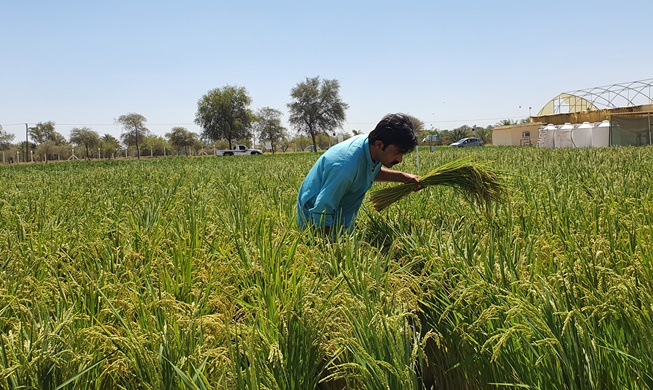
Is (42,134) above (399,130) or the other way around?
above

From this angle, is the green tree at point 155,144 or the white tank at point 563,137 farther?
the green tree at point 155,144

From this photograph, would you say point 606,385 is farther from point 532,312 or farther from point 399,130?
point 399,130

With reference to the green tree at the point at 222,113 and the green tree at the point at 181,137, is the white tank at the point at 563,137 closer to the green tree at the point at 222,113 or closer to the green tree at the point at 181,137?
the green tree at the point at 222,113

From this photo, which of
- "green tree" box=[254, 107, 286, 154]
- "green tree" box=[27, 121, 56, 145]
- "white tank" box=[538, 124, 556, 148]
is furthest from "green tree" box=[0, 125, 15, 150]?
"white tank" box=[538, 124, 556, 148]

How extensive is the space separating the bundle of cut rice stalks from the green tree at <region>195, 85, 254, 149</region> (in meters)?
55.1

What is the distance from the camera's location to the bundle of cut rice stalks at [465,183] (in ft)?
12.3

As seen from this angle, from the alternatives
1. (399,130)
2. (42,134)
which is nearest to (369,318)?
(399,130)

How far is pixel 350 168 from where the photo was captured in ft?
10.7

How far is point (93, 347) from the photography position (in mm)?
1709

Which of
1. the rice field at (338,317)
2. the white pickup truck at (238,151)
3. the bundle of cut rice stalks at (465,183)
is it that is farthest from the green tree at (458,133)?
the rice field at (338,317)

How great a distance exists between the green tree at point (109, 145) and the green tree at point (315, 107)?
2656 cm

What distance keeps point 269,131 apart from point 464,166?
68818mm

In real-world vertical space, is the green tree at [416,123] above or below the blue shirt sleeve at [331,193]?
above

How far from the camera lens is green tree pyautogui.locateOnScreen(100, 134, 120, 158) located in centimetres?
6631
